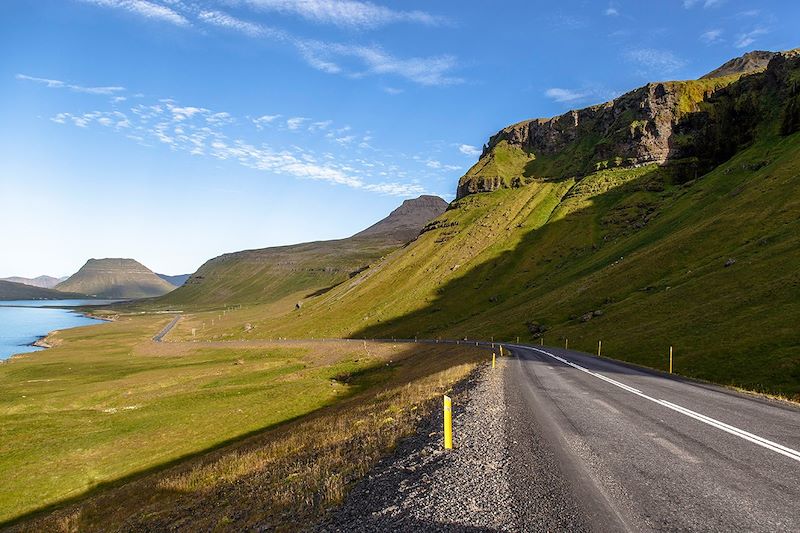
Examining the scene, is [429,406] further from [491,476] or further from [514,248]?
[514,248]

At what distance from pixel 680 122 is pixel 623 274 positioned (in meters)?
Answer: 112

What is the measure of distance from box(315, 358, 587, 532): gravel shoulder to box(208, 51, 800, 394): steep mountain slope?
26.5m

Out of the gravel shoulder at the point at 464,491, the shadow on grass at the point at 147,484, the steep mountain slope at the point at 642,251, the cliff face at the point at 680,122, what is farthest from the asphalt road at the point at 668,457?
the cliff face at the point at 680,122

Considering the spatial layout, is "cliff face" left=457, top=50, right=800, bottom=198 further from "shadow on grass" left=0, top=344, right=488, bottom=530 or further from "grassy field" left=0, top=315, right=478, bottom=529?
"shadow on grass" left=0, top=344, right=488, bottom=530

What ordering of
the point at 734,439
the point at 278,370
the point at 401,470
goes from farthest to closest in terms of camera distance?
1. the point at 278,370
2. the point at 734,439
3. the point at 401,470

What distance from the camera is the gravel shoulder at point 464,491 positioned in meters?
7.41

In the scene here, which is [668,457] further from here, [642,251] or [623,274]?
[642,251]

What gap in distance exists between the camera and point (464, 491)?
8.63 meters

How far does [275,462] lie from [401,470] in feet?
32.8

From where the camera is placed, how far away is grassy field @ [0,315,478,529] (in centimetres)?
3192

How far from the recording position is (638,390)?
2092 centimetres

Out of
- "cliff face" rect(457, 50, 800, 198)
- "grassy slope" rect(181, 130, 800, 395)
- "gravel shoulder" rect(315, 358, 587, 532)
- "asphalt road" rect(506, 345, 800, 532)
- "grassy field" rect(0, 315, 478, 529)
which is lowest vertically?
"grassy field" rect(0, 315, 478, 529)

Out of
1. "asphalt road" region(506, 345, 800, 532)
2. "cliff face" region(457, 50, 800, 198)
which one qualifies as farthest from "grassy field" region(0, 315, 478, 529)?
"cliff face" region(457, 50, 800, 198)

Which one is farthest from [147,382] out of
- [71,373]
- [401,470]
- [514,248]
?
[514,248]
